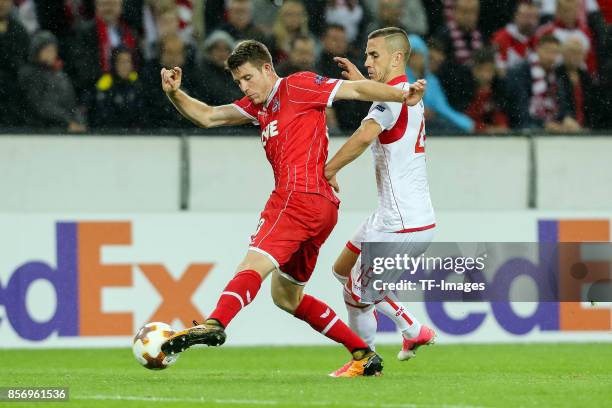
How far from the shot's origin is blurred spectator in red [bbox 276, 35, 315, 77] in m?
11.6

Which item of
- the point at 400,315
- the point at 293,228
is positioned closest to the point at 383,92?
the point at 293,228

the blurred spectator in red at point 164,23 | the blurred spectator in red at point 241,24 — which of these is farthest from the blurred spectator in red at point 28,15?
the blurred spectator in red at point 241,24

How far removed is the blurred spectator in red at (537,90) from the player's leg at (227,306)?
214 inches

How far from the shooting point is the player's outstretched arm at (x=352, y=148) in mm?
7629

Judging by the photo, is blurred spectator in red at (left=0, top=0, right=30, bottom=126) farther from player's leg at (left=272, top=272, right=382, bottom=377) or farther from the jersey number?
the jersey number

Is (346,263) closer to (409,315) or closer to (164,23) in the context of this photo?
(409,315)

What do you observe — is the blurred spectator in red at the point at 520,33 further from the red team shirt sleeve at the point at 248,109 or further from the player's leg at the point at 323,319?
the player's leg at the point at 323,319

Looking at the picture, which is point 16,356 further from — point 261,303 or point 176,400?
point 176,400

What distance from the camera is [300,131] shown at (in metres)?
7.71

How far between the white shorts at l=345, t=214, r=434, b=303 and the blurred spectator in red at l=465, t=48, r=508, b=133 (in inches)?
159

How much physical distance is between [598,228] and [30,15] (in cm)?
543

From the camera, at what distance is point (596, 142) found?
1206 centimetres

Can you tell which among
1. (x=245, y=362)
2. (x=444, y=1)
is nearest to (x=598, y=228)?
(x=444, y=1)

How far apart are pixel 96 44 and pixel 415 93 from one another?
4.93 m
